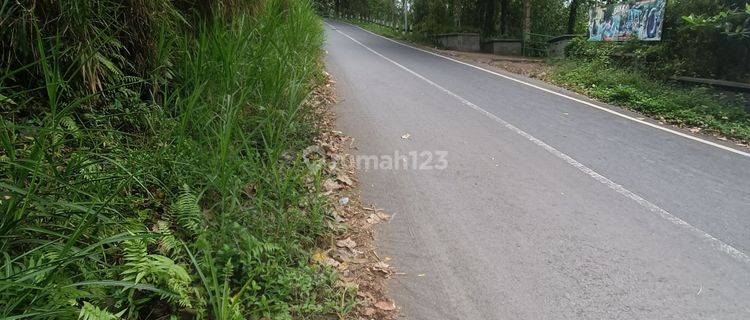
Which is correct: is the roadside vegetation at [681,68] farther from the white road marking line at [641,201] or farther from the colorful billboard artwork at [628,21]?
the white road marking line at [641,201]

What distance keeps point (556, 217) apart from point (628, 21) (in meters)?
11.4

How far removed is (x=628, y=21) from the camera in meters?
13.0

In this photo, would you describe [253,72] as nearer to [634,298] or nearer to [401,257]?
[401,257]

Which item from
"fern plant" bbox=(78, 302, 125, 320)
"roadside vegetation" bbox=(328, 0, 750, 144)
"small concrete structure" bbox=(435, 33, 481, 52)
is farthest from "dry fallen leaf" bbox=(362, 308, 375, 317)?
"small concrete structure" bbox=(435, 33, 481, 52)

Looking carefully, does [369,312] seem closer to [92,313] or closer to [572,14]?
[92,313]

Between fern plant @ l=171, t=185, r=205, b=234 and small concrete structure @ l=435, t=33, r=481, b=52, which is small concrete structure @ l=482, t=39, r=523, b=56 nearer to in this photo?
small concrete structure @ l=435, t=33, r=481, b=52

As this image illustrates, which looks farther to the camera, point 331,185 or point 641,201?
point 331,185

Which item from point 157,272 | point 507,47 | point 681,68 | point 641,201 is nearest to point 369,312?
point 157,272

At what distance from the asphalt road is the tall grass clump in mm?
913

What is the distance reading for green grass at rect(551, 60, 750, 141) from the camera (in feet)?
26.7

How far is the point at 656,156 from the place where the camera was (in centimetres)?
600

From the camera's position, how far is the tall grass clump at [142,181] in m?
2.08

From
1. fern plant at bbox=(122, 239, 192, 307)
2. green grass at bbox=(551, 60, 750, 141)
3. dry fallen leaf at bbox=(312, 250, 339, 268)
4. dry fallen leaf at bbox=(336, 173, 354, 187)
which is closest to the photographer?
fern plant at bbox=(122, 239, 192, 307)

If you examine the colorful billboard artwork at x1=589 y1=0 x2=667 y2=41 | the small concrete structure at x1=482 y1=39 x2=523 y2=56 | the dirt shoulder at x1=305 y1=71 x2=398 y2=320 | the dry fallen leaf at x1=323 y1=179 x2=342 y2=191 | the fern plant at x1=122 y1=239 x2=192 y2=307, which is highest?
the colorful billboard artwork at x1=589 y1=0 x2=667 y2=41
